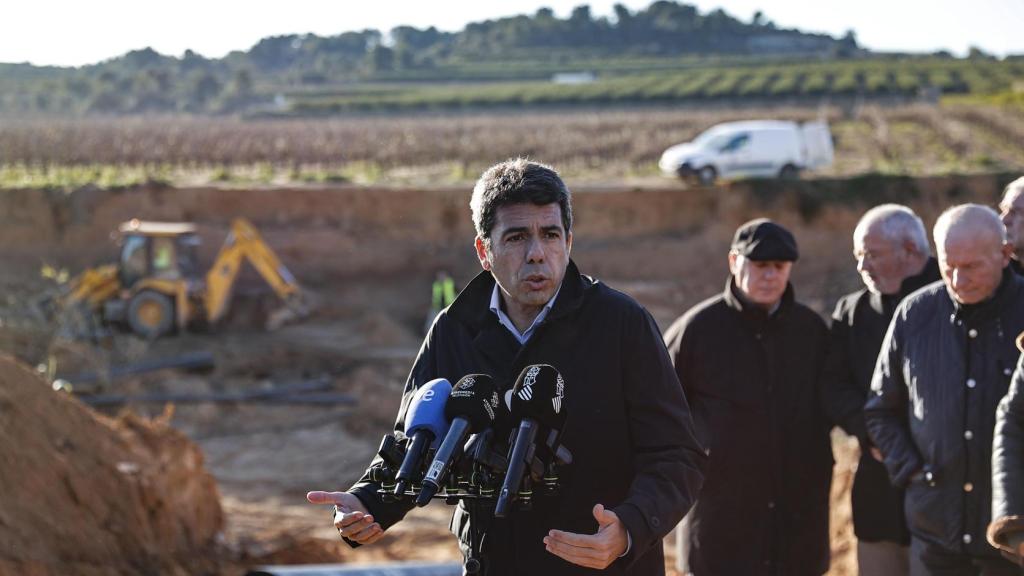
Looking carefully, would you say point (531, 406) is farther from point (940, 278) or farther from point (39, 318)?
point (39, 318)

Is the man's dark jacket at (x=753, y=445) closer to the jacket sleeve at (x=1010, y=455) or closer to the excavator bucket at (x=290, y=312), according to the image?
the jacket sleeve at (x=1010, y=455)

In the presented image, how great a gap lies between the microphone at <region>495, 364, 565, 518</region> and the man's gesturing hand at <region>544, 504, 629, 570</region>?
0.15 metres

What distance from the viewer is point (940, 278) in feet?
18.6

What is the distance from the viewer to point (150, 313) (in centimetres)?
1961

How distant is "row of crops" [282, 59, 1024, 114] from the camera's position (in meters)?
67.4

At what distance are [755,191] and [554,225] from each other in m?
20.7

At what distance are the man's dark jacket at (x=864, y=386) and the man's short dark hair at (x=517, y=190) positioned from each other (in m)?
2.43

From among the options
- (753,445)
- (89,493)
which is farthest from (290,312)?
(753,445)

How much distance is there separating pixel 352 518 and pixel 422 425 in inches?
12.6

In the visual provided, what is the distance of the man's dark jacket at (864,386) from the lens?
5.30 m

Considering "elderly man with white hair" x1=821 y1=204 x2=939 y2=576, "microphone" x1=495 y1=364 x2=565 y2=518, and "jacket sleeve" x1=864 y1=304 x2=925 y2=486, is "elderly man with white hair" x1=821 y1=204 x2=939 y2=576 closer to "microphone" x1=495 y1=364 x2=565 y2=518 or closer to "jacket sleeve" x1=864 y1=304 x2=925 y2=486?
"jacket sleeve" x1=864 y1=304 x2=925 y2=486

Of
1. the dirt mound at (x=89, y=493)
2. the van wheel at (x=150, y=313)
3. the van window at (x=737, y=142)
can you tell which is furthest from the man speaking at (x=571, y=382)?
the van window at (x=737, y=142)

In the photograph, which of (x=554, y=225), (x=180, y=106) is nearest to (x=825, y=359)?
(x=554, y=225)

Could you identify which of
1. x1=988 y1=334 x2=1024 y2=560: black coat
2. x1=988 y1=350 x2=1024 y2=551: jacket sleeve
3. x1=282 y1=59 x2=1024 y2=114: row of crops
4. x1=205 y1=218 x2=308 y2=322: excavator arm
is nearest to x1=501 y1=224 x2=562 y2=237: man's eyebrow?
x1=988 y1=334 x2=1024 y2=560: black coat
